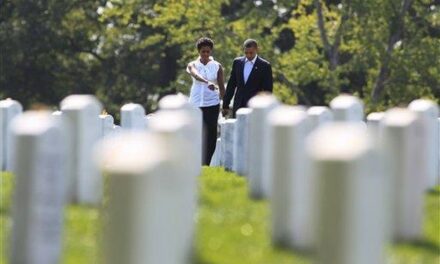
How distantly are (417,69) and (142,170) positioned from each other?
35.6 m

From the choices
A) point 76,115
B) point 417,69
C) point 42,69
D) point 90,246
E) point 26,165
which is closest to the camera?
point 26,165

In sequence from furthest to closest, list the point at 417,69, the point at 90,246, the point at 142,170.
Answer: the point at 417,69 → the point at 90,246 → the point at 142,170

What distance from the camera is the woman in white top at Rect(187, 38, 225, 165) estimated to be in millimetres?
17125

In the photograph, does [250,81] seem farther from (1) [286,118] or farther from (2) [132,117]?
(1) [286,118]

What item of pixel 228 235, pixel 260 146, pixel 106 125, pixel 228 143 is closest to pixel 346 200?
pixel 228 235

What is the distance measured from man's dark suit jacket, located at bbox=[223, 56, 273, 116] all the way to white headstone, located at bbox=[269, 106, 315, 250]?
9191 millimetres

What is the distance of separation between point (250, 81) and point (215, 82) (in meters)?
0.52

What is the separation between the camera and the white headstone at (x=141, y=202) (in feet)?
18.3

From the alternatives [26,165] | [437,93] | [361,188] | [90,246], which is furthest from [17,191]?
[437,93]

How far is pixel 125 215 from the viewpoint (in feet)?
18.6

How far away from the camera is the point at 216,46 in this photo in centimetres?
4053

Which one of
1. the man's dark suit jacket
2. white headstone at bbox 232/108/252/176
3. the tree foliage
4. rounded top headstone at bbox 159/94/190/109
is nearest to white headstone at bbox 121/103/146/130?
white headstone at bbox 232/108/252/176

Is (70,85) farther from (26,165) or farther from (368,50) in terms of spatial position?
(26,165)

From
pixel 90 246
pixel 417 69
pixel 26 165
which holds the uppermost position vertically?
pixel 417 69
